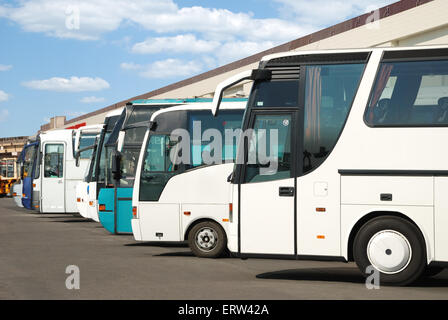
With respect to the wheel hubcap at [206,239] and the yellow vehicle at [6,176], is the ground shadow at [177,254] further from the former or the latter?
the yellow vehicle at [6,176]

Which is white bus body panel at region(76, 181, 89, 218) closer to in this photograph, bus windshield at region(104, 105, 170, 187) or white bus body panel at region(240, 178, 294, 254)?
bus windshield at region(104, 105, 170, 187)

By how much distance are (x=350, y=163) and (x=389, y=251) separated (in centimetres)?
128

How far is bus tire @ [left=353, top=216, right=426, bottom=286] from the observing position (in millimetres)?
10086

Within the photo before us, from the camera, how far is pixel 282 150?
35.7 ft

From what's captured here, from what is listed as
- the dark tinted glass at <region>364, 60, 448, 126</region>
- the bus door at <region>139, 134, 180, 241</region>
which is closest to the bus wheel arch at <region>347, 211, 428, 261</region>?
the dark tinted glass at <region>364, 60, 448, 126</region>

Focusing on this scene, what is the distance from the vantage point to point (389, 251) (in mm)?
10234

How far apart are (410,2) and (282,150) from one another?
1625 cm

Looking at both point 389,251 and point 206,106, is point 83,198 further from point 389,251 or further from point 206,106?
point 389,251

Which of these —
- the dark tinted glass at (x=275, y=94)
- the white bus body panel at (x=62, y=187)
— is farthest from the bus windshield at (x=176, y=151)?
the white bus body panel at (x=62, y=187)

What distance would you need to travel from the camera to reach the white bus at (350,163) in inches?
399

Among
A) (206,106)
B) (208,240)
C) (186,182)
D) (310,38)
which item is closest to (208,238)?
(208,240)
